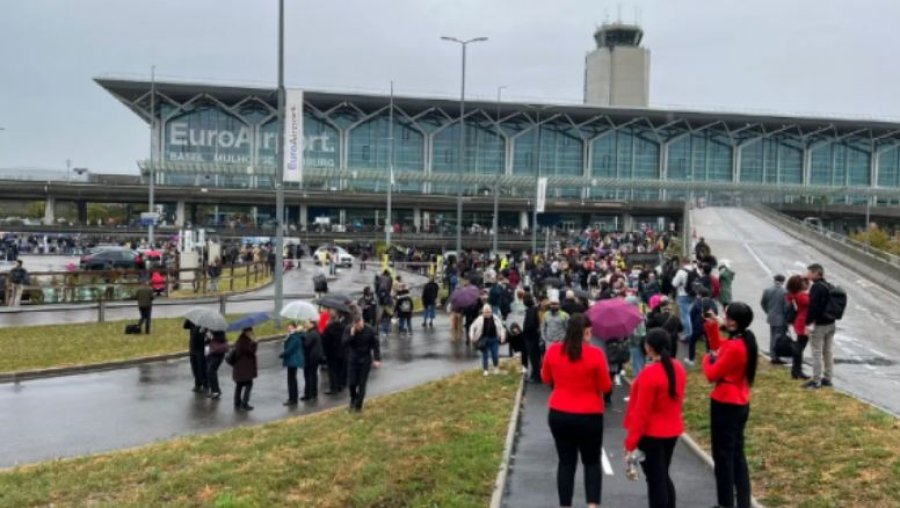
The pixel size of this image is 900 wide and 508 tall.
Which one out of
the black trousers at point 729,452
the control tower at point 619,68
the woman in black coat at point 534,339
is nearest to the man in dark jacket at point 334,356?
the woman in black coat at point 534,339

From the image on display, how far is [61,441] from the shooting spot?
11.1 meters

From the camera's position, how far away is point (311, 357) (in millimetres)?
13797

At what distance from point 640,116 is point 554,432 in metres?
107

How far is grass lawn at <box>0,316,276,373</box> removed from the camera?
663 inches

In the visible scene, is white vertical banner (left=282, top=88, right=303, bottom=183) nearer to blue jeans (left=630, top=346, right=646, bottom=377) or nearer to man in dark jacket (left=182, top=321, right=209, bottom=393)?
man in dark jacket (left=182, top=321, right=209, bottom=393)

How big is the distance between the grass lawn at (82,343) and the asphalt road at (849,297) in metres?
12.7

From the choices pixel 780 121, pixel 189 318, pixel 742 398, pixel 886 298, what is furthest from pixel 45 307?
pixel 780 121

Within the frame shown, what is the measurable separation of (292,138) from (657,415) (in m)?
20.6

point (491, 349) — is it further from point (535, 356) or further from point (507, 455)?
point (507, 455)

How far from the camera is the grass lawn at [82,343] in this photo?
1684 centimetres

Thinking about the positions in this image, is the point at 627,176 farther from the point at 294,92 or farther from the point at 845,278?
the point at 294,92

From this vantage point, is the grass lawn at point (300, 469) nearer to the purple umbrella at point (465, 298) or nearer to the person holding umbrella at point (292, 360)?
the person holding umbrella at point (292, 360)

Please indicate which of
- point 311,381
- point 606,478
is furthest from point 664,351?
point 311,381

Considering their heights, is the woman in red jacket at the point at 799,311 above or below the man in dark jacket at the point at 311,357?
above
